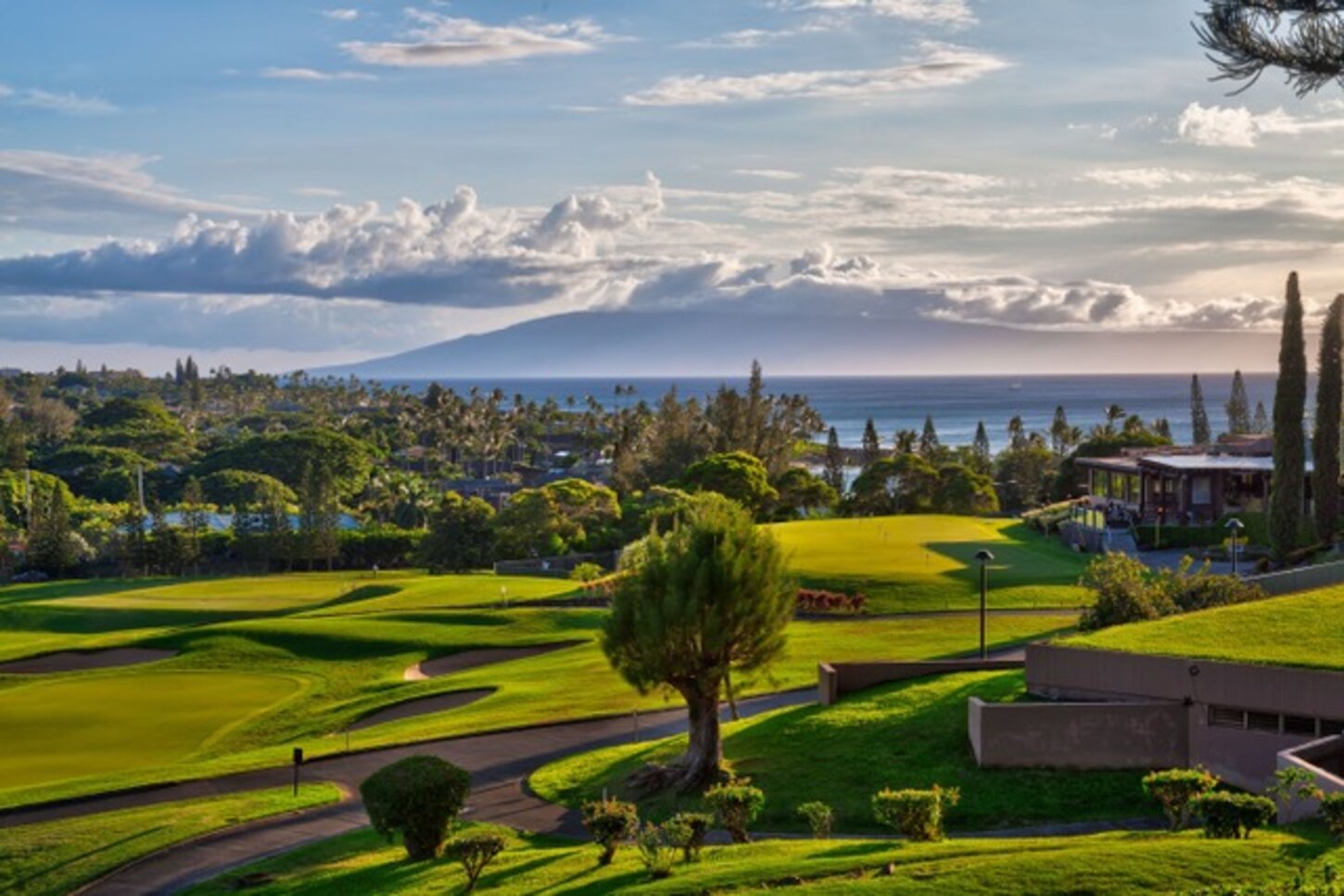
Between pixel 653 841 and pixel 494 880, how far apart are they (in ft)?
9.61

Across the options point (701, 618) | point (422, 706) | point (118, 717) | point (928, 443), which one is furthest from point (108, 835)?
point (928, 443)

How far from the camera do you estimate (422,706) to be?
4084 centimetres

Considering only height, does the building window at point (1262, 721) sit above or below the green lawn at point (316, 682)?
Answer: above

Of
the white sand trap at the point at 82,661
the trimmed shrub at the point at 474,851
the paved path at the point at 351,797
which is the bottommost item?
the white sand trap at the point at 82,661

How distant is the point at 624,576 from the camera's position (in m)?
30.1

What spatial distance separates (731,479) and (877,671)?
181ft

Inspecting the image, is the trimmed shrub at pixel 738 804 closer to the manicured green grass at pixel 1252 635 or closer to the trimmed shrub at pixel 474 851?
the trimmed shrub at pixel 474 851

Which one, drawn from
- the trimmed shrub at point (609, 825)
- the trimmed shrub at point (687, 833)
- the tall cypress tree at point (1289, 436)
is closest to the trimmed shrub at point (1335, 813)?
the trimmed shrub at point (687, 833)

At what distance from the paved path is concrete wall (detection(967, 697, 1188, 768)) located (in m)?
8.41

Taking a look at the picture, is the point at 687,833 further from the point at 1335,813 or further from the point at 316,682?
the point at 316,682

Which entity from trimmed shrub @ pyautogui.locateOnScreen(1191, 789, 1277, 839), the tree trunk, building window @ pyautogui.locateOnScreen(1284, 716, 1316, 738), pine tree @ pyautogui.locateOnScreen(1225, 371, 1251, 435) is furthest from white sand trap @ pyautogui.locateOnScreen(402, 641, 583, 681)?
pine tree @ pyautogui.locateOnScreen(1225, 371, 1251, 435)

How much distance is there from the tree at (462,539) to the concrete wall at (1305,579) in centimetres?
5849

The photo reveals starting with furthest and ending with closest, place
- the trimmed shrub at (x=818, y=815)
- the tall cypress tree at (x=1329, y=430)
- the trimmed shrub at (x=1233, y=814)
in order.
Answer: the tall cypress tree at (x=1329, y=430) → the trimmed shrub at (x=818, y=815) → the trimmed shrub at (x=1233, y=814)

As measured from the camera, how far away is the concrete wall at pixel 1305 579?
122ft
